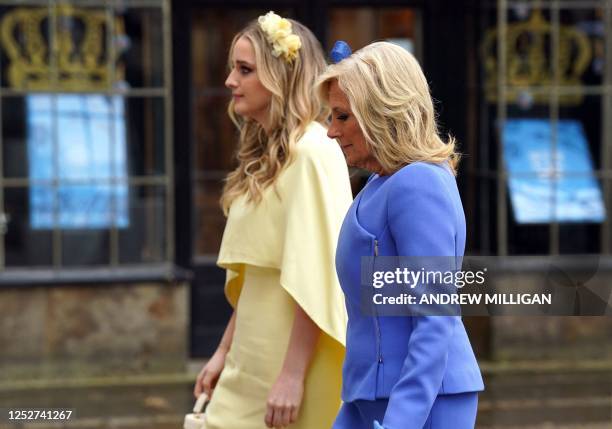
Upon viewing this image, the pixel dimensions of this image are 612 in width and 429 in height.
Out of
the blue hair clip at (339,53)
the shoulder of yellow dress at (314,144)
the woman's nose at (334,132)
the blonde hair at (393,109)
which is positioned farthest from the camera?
the shoulder of yellow dress at (314,144)

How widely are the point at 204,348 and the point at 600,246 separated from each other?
2860mm

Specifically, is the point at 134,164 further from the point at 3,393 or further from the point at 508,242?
the point at 508,242

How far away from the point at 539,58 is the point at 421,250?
20.7ft

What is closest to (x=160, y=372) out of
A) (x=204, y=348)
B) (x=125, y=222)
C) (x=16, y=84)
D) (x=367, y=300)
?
(x=204, y=348)

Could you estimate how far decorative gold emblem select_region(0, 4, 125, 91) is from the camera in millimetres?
8180

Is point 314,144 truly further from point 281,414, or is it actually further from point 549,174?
point 549,174

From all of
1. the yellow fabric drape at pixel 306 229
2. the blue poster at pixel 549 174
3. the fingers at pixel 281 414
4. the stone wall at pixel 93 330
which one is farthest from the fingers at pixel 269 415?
the blue poster at pixel 549 174

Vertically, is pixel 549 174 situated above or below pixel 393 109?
below

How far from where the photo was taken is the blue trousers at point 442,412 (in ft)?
9.07

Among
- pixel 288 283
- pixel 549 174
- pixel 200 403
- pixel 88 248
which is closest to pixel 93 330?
pixel 88 248

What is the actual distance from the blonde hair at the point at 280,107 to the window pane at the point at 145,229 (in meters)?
4.62

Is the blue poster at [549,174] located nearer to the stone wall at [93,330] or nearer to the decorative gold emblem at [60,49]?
the stone wall at [93,330]

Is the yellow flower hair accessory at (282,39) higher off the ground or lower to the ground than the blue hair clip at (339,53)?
higher

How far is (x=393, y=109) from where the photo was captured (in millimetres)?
2809
